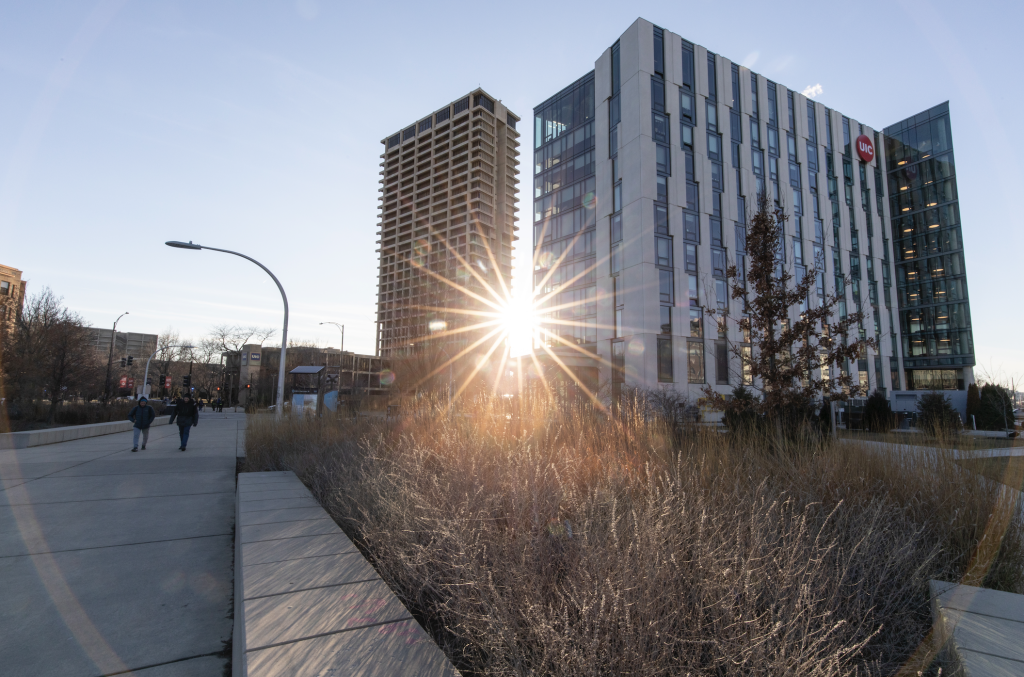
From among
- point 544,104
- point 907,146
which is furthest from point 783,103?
point 907,146

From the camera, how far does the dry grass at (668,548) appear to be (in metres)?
2.29

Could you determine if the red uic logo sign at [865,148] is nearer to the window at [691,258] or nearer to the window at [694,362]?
the window at [691,258]

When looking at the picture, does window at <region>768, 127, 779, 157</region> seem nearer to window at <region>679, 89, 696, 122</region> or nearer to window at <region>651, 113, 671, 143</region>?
window at <region>679, 89, 696, 122</region>

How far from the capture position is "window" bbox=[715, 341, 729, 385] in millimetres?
35219

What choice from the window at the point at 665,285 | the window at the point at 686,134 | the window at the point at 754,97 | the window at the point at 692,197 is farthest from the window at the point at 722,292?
the window at the point at 754,97

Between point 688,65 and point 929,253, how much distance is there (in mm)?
36208

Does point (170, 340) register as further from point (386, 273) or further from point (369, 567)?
point (369, 567)

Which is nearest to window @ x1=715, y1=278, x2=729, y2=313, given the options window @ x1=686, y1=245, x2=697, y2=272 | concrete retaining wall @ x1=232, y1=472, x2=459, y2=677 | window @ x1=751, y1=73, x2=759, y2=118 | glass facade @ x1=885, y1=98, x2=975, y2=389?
window @ x1=686, y1=245, x2=697, y2=272

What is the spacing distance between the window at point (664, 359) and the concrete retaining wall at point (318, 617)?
31.3 meters

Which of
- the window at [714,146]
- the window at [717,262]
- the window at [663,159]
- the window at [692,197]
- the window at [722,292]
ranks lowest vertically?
the window at [722,292]

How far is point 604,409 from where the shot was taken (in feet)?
25.2

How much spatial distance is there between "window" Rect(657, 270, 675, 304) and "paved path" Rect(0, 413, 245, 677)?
99.0 feet

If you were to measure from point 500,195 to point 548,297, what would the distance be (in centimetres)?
7140

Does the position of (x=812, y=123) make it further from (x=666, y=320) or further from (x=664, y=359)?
(x=664, y=359)
